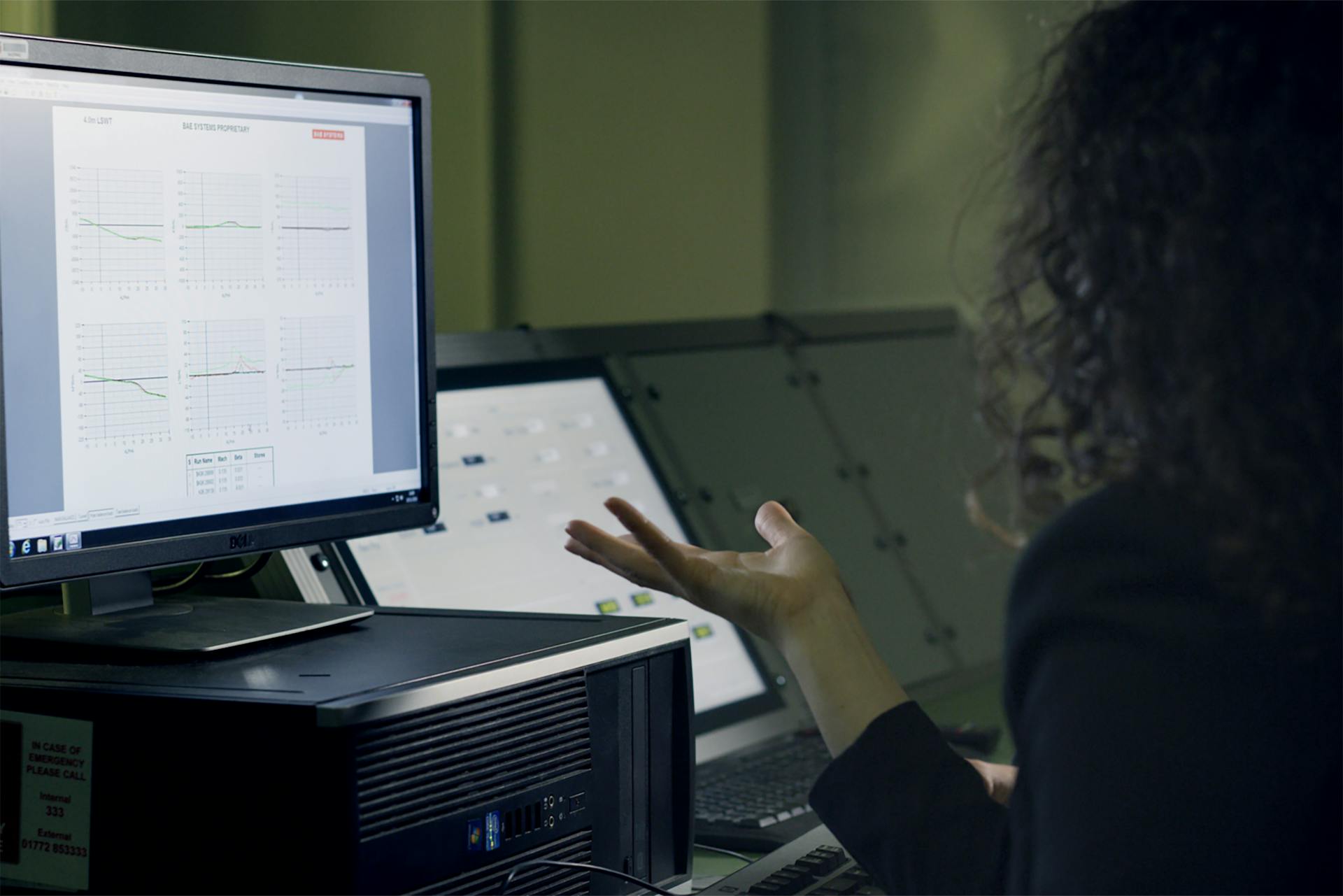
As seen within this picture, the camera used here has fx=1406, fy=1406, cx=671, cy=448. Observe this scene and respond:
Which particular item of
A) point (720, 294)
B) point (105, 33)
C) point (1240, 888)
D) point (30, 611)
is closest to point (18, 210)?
point (30, 611)

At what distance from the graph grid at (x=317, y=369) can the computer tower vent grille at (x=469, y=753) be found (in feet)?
0.85

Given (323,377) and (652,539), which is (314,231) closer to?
(323,377)

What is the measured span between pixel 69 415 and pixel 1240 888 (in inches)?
26.0

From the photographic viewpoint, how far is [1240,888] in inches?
24.6

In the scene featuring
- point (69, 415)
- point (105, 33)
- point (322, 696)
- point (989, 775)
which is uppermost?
point (105, 33)

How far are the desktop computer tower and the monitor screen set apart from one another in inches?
11.7

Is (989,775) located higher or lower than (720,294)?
lower

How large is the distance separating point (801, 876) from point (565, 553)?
0.46 m

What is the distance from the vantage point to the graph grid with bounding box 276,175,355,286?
2.97ft

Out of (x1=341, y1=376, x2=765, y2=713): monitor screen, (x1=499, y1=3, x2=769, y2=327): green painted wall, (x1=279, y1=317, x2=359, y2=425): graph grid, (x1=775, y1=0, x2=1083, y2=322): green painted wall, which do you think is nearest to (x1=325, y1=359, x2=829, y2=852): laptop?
(x1=341, y1=376, x2=765, y2=713): monitor screen

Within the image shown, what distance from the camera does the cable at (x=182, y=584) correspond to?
1.02 meters

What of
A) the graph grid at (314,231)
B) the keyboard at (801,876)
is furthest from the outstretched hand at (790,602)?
the graph grid at (314,231)

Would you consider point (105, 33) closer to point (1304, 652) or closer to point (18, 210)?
point (18, 210)

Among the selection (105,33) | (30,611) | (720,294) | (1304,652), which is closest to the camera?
(1304,652)
